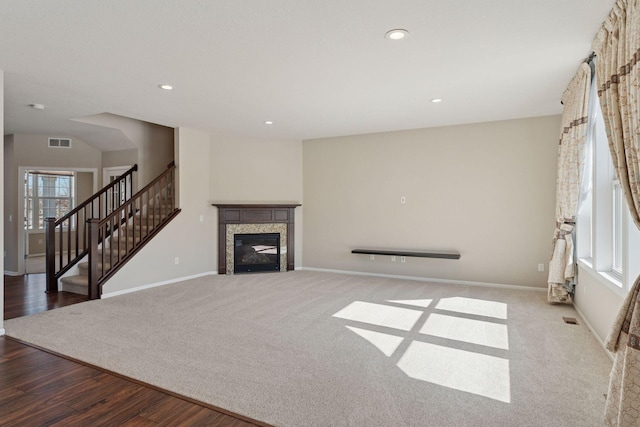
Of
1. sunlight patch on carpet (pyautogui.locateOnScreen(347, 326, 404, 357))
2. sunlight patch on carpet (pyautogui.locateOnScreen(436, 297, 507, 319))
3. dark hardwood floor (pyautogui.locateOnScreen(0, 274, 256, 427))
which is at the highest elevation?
sunlight patch on carpet (pyautogui.locateOnScreen(436, 297, 507, 319))

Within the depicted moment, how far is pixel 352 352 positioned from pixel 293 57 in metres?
→ 2.65

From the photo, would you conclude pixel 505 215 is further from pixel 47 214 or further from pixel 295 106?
pixel 47 214

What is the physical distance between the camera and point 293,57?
3.24 meters

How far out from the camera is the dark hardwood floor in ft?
7.17

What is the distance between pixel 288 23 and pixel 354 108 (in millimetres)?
2414

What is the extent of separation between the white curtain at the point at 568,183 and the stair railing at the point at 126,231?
18.7 ft

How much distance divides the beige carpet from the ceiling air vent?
4266 mm

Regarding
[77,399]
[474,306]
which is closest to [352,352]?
[77,399]

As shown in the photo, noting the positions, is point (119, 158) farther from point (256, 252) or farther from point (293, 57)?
point (293, 57)

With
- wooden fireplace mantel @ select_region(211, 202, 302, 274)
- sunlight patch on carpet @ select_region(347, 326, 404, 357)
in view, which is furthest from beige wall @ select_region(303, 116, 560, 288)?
sunlight patch on carpet @ select_region(347, 326, 404, 357)

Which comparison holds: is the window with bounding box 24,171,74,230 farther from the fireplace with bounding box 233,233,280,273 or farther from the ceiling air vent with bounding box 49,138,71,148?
the fireplace with bounding box 233,233,280,273

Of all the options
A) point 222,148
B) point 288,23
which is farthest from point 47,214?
point 288,23

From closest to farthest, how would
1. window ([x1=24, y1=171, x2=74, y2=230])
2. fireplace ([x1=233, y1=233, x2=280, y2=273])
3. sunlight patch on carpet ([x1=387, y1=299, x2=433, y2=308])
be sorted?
sunlight patch on carpet ([x1=387, y1=299, x2=433, y2=308]) < fireplace ([x1=233, y1=233, x2=280, y2=273]) < window ([x1=24, y1=171, x2=74, y2=230])

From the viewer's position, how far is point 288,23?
2.64m
